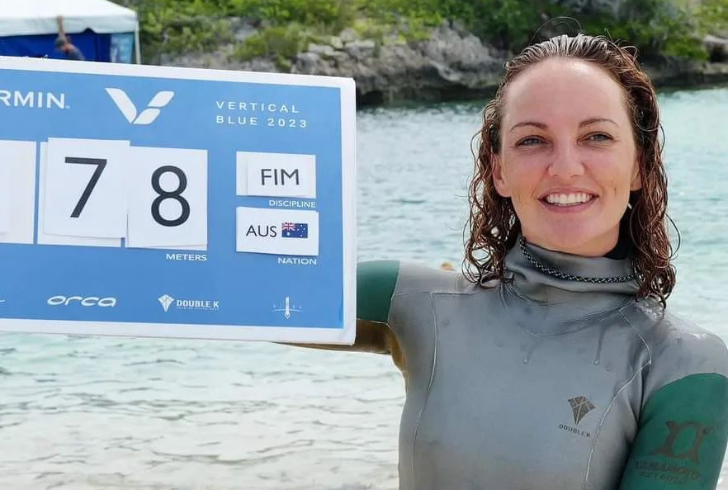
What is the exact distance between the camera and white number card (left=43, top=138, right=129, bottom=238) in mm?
1606

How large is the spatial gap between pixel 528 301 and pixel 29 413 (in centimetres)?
405

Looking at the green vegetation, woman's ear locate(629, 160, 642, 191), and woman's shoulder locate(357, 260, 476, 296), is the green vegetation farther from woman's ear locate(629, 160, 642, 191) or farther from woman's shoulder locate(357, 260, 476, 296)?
woman's ear locate(629, 160, 642, 191)

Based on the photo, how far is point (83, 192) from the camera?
161 centimetres

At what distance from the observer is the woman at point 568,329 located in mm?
1548

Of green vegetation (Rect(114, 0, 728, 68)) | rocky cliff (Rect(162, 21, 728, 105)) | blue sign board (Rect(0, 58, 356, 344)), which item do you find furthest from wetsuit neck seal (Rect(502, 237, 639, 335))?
green vegetation (Rect(114, 0, 728, 68))

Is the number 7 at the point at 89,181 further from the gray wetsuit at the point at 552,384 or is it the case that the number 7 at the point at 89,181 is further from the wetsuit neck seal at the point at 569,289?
the wetsuit neck seal at the point at 569,289

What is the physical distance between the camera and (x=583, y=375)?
5.24 feet

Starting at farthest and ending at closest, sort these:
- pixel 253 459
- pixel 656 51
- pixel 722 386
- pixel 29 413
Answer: pixel 656 51 < pixel 29 413 < pixel 253 459 < pixel 722 386

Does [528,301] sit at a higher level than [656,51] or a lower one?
lower

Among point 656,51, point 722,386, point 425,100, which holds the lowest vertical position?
point 722,386

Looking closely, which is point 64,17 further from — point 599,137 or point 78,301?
point 599,137

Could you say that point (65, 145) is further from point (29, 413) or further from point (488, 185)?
point (29, 413)

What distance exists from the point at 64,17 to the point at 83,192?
10.9 meters

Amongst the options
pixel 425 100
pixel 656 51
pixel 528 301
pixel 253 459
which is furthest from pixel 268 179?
pixel 656 51
